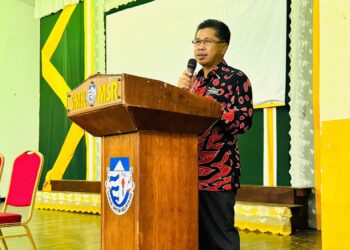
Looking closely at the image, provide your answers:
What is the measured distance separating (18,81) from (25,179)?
579 centimetres

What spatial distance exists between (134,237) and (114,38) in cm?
570

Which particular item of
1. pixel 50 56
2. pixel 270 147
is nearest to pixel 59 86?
pixel 50 56

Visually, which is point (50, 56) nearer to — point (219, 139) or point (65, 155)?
point (65, 155)

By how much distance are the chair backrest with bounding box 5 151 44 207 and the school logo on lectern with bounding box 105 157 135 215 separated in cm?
148

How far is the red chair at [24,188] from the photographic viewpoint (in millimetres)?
2688

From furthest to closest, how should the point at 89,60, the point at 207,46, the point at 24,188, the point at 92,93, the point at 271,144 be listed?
the point at 89,60
the point at 271,144
the point at 24,188
the point at 207,46
the point at 92,93

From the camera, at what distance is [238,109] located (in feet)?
4.87

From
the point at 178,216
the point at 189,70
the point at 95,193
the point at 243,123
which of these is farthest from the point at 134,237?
the point at 95,193

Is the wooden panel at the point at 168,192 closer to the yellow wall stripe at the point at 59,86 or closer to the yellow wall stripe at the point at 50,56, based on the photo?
the yellow wall stripe at the point at 59,86

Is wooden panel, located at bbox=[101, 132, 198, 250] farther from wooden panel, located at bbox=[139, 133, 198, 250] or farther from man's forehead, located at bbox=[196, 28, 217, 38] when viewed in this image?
man's forehead, located at bbox=[196, 28, 217, 38]

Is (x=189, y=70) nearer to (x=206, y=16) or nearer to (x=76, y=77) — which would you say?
(x=206, y=16)

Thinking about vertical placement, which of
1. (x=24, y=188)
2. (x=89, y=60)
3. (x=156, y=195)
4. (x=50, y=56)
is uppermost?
(x=50, y=56)

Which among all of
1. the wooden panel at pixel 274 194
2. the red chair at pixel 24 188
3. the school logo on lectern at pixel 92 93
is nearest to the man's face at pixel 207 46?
the school logo on lectern at pixel 92 93

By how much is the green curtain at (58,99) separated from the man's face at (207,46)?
18.7ft
